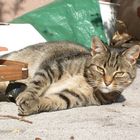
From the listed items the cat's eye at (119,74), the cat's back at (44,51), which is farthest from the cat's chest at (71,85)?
the cat's back at (44,51)

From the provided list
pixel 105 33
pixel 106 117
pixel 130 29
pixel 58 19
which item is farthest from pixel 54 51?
pixel 130 29

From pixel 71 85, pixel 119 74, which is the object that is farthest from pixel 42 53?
pixel 119 74

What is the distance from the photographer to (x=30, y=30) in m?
6.37

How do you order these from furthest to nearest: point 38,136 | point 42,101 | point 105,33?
1. point 105,33
2. point 42,101
3. point 38,136

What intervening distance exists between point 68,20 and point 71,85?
2.81 metres

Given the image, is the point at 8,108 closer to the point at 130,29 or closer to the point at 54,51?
the point at 54,51

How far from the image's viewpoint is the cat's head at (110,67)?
14.0ft

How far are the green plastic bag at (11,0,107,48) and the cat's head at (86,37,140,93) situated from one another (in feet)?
7.97

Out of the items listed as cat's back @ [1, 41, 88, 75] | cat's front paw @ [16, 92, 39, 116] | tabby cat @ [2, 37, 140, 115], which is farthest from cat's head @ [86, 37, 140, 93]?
cat's front paw @ [16, 92, 39, 116]

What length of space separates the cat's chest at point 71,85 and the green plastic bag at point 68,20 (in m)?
2.39

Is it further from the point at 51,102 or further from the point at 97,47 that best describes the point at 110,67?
the point at 51,102

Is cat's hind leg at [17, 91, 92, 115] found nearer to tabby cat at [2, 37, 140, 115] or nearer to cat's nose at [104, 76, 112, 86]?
tabby cat at [2, 37, 140, 115]

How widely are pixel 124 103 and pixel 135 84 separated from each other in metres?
0.90

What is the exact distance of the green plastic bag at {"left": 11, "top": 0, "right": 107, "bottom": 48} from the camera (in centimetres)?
680
